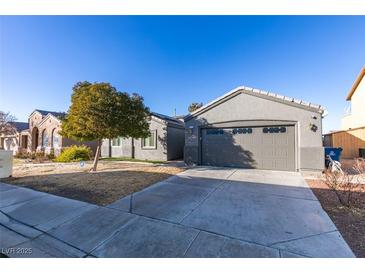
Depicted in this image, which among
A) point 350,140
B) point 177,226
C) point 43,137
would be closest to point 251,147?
point 177,226

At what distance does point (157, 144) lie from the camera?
48.6ft

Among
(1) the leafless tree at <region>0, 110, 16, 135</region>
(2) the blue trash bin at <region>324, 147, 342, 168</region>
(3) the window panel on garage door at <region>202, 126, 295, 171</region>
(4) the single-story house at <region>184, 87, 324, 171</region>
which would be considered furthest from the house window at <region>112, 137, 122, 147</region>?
(2) the blue trash bin at <region>324, 147, 342, 168</region>

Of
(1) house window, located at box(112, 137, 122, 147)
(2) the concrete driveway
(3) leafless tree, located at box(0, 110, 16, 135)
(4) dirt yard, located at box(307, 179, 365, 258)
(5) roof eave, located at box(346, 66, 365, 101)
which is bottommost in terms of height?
(2) the concrete driveway

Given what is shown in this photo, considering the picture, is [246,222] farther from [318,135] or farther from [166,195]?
[318,135]

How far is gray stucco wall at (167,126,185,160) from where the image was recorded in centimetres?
1465

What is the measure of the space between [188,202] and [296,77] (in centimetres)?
1044

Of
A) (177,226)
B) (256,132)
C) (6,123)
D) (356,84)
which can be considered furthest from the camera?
(6,123)

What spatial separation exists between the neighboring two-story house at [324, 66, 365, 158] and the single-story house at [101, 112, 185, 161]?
15.8 metres

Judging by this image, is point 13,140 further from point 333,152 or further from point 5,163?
point 333,152

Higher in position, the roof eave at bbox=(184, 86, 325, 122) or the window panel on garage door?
the roof eave at bbox=(184, 86, 325, 122)

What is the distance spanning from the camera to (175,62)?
11.7 meters

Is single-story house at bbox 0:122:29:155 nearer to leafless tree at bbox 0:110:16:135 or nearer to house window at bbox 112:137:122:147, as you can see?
leafless tree at bbox 0:110:16:135

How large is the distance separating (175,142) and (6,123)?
2339 centimetres
